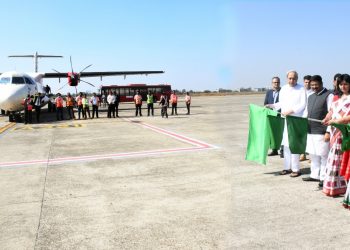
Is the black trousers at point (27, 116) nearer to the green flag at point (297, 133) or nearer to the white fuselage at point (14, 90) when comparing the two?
the white fuselage at point (14, 90)

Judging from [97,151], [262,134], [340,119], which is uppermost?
[340,119]

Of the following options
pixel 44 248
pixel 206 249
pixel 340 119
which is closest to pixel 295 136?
pixel 340 119

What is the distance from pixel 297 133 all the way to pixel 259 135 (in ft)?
2.51

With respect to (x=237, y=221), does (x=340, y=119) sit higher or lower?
higher

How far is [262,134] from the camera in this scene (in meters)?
6.82

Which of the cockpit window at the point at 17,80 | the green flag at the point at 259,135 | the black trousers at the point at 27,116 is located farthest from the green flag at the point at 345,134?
the cockpit window at the point at 17,80

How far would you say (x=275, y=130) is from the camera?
270 inches

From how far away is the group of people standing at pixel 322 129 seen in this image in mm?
5191

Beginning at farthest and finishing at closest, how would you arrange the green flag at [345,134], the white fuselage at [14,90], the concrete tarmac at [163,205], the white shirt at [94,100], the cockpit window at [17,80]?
the white shirt at [94,100], the cockpit window at [17,80], the white fuselage at [14,90], the green flag at [345,134], the concrete tarmac at [163,205]

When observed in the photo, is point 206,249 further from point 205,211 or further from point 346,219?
point 346,219

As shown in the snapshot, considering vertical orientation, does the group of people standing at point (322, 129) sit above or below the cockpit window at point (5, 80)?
below

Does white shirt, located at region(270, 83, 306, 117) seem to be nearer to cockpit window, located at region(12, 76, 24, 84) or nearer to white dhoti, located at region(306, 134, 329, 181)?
white dhoti, located at region(306, 134, 329, 181)

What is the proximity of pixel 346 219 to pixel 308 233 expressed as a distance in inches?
29.3

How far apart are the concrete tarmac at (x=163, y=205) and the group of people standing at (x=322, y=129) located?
0.30m
